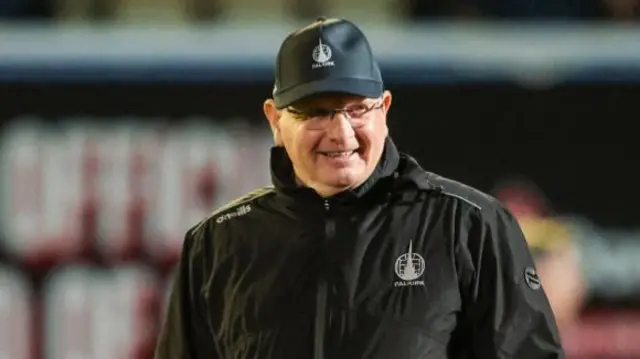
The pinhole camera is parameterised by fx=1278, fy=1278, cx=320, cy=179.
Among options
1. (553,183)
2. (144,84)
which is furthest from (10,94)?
(553,183)

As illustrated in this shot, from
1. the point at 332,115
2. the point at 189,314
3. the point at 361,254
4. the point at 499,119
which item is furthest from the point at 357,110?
the point at 499,119

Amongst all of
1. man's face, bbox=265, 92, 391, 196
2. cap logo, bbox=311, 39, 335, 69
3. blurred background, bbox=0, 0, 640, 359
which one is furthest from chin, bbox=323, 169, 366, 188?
blurred background, bbox=0, 0, 640, 359

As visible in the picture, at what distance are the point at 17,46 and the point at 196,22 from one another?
45cm

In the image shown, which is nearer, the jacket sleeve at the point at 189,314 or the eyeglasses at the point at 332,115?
the eyeglasses at the point at 332,115

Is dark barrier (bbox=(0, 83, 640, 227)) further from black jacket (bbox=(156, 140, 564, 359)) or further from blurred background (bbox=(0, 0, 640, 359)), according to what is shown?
black jacket (bbox=(156, 140, 564, 359))

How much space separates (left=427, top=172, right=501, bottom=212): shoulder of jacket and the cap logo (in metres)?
0.17

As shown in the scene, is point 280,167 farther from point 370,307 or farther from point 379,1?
point 379,1

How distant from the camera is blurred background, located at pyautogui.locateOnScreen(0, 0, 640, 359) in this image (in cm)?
290

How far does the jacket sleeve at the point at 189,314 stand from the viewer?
1.36 metres

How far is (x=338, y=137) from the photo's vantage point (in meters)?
1.24

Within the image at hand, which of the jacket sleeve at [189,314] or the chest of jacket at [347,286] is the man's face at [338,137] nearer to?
the chest of jacket at [347,286]

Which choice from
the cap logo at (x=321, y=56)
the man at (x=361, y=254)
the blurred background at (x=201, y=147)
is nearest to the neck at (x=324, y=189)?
the man at (x=361, y=254)

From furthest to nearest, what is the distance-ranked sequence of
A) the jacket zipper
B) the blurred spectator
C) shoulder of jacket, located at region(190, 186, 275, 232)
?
the blurred spectator
shoulder of jacket, located at region(190, 186, 275, 232)
the jacket zipper

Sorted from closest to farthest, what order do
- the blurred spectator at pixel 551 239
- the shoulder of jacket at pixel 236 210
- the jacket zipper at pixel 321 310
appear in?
the jacket zipper at pixel 321 310 → the shoulder of jacket at pixel 236 210 → the blurred spectator at pixel 551 239
